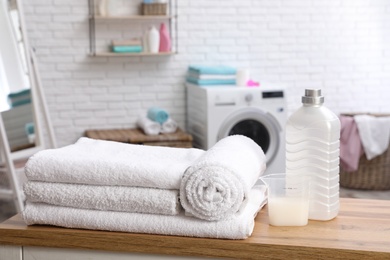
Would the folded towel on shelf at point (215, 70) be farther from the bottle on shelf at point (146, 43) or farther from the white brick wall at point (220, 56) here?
the bottle on shelf at point (146, 43)

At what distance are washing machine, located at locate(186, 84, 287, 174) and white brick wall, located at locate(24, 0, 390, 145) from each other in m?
0.56

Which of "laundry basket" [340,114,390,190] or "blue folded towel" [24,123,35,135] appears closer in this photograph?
"blue folded towel" [24,123,35,135]

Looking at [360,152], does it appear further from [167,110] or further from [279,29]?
[167,110]

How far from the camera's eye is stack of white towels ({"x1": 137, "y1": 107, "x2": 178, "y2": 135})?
5724mm

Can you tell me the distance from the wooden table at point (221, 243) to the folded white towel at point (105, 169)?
0.42 ft

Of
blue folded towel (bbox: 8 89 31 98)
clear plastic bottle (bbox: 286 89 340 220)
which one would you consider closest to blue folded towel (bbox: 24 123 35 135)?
blue folded towel (bbox: 8 89 31 98)

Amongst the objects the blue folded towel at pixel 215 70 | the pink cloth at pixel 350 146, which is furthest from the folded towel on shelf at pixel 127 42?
the pink cloth at pixel 350 146

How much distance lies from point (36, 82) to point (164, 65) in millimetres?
1231

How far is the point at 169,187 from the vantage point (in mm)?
1588

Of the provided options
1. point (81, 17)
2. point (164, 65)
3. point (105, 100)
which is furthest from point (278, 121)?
point (81, 17)

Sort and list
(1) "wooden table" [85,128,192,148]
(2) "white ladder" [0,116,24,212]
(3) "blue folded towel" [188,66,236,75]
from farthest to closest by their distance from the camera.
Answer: (3) "blue folded towel" [188,66,236,75]
(1) "wooden table" [85,128,192,148]
(2) "white ladder" [0,116,24,212]

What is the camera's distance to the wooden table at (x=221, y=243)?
4.97 feet

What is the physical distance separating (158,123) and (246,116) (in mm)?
769

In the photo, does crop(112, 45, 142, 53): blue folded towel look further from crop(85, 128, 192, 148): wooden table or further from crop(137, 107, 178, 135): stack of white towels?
crop(85, 128, 192, 148): wooden table
